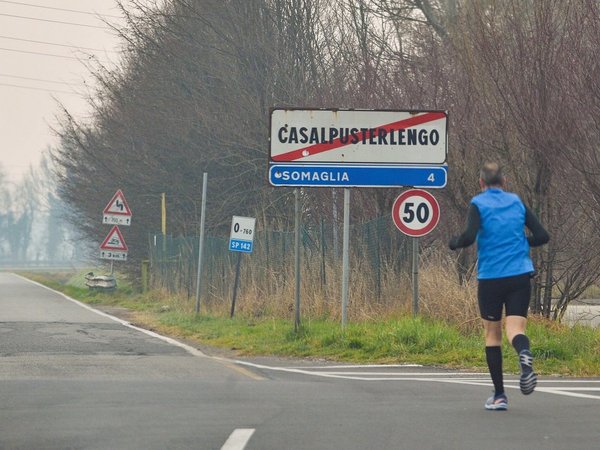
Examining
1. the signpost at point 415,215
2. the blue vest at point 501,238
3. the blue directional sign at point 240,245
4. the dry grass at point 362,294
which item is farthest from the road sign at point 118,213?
the blue vest at point 501,238

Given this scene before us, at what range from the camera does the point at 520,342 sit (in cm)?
910

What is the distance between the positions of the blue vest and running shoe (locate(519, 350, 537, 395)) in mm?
603

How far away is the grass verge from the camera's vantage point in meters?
14.4

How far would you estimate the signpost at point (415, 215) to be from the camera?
687 inches

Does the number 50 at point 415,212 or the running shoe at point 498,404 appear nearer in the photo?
the running shoe at point 498,404

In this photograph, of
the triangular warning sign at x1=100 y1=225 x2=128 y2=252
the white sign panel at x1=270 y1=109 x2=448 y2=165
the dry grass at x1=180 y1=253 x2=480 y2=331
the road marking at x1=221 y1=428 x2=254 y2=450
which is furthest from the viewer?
the triangular warning sign at x1=100 y1=225 x2=128 y2=252

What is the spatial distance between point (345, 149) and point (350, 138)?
171 mm

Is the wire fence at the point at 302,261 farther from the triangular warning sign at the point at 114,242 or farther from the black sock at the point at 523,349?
the black sock at the point at 523,349

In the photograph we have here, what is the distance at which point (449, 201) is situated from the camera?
20547mm

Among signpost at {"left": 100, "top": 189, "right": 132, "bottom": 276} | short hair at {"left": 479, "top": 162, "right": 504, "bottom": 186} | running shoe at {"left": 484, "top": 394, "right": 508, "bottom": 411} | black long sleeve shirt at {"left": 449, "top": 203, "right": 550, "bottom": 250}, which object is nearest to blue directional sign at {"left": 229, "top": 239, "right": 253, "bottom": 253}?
signpost at {"left": 100, "top": 189, "right": 132, "bottom": 276}

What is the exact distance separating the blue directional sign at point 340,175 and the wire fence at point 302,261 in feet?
6.21

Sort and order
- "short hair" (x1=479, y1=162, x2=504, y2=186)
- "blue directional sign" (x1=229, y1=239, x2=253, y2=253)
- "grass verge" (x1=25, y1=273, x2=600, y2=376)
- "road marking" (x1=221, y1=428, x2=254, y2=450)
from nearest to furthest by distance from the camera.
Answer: "road marking" (x1=221, y1=428, x2=254, y2=450)
"short hair" (x1=479, y1=162, x2=504, y2=186)
"grass verge" (x1=25, y1=273, x2=600, y2=376)
"blue directional sign" (x1=229, y1=239, x2=253, y2=253)

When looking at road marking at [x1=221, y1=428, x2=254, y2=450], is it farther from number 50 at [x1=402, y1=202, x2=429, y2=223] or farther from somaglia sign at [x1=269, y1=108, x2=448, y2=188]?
somaglia sign at [x1=269, y1=108, x2=448, y2=188]

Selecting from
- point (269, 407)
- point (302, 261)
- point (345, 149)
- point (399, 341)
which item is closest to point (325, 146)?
point (345, 149)
